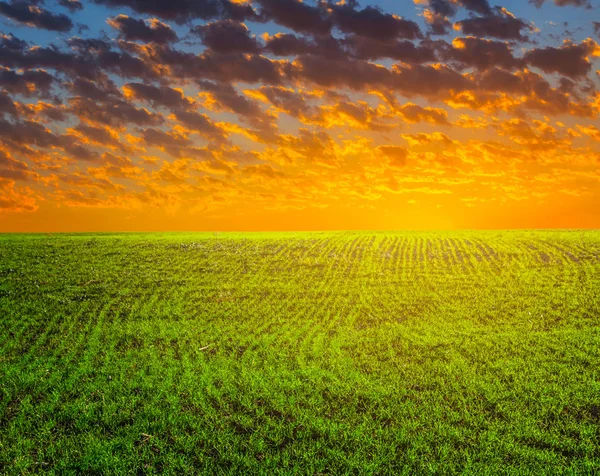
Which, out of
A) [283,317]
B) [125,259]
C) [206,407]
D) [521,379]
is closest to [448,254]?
[283,317]

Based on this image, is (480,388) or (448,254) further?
(448,254)

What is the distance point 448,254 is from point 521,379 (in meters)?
22.2

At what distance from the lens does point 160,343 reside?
16859 millimetres

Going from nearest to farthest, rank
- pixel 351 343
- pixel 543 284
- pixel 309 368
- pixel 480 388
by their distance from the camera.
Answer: pixel 480 388 → pixel 309 368 → pixel 351 343 → pixel 543 284

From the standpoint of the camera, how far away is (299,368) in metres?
14.1

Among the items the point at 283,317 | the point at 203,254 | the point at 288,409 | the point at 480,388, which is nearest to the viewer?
the point at 288,409

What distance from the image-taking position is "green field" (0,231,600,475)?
9.41m

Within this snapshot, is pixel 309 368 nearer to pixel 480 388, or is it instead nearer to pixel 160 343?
pixel 480 388

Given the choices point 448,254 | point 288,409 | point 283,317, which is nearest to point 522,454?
point 288,409

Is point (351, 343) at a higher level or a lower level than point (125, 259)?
lower

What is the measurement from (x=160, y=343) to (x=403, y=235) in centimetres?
3352

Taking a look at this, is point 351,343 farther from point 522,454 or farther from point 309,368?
point 522,454

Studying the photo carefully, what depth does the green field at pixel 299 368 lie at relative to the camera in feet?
30.9

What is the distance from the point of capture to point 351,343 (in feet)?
55.0
